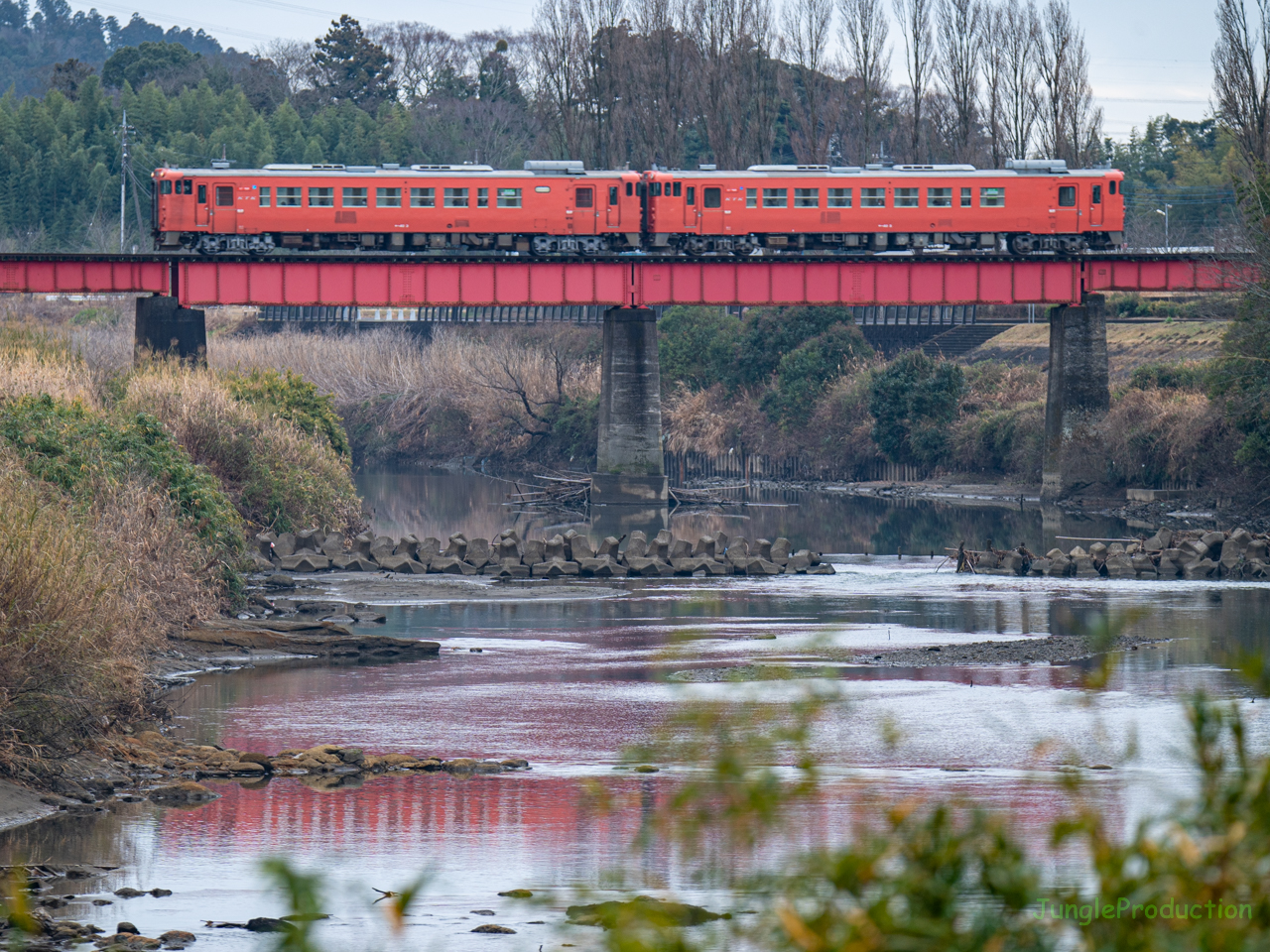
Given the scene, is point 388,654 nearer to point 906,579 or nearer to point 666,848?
point 666,848

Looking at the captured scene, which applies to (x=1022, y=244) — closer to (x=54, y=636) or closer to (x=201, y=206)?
(x=201, y=206)

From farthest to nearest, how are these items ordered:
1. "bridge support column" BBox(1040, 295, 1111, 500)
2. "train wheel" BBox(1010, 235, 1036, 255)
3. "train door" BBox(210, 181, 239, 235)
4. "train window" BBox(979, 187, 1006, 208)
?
"bridge support column" BBox(1040, 295, 1111, 500) < "train wheel" BBox(1010, 235, 1036, 255) < "train window" BBox(979, 187, 1006, 208) < "train door" BBox(210, 181, 239, 235)

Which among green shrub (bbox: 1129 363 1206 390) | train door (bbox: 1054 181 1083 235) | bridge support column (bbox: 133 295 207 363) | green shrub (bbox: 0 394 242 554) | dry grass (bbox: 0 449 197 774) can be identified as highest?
train door (bbox: 1054 181 1083 235)

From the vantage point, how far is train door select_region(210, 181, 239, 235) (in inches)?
2215

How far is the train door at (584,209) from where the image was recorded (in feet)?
189

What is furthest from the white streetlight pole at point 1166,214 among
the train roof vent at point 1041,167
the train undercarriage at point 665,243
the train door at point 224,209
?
the train door at point 224,209

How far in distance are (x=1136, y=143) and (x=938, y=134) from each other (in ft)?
179

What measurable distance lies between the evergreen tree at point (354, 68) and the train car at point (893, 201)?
97425 mm

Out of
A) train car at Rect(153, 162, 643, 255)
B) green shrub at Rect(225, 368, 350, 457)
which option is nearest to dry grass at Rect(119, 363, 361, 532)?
green shrub at Rect(225, 368, 350, 457)

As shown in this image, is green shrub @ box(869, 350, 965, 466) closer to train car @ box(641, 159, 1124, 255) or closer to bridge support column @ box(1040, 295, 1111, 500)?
bridge support column @ box(1040, 295, 1111, 500)

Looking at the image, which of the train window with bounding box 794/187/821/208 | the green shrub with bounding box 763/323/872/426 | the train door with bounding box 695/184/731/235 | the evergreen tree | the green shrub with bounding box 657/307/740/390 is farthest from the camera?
the evergreen tree

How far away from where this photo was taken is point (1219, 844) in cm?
445

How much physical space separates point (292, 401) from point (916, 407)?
103ft

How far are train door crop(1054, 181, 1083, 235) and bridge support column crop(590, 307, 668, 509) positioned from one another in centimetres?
1438
